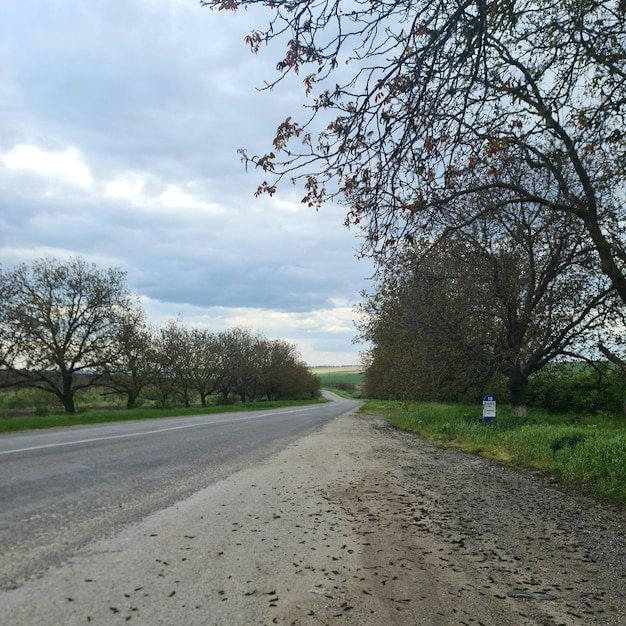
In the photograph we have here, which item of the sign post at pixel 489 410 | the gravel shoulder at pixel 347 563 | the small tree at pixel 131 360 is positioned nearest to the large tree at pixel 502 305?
the sign post at pixel 489 410

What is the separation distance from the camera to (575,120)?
6691mm

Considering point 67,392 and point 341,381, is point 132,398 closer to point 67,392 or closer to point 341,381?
point 67,392

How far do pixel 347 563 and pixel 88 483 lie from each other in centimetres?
432

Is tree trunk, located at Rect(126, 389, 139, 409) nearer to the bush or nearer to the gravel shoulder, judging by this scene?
the bush

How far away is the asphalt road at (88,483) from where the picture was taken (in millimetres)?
4094

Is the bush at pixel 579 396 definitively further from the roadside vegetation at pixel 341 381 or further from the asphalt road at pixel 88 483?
the roadside vegetation at pixel 341 381

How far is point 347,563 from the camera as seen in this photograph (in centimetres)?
385

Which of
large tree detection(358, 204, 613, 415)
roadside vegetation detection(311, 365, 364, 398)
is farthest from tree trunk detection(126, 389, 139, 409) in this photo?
roadside vegetation detection(311, 365, 364, 398)

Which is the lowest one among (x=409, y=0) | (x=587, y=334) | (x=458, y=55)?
(x=587, y=334)

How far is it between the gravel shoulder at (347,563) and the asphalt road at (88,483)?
0.29 meters

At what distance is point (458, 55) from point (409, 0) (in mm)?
671

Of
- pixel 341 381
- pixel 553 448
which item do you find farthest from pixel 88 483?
pixel 341 381

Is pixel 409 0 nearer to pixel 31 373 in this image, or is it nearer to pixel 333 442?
pixel 333 442

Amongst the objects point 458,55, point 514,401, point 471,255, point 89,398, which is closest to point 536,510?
point 458,55
